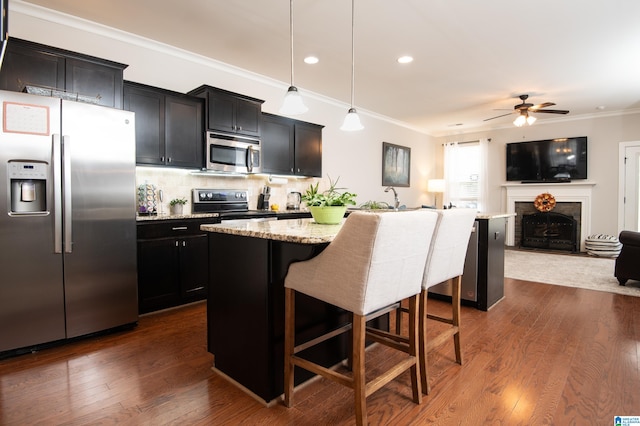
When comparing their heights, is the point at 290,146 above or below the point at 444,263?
above

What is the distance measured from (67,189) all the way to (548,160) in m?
8.28

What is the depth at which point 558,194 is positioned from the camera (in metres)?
7.24

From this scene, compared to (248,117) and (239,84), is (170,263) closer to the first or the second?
(248,117)

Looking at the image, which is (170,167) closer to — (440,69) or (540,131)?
(440,69)

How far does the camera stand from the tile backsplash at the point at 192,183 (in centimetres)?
372

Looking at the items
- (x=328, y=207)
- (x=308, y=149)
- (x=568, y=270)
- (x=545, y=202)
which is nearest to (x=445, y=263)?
(x=328, y=207)

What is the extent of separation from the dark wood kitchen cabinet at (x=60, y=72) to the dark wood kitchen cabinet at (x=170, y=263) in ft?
3.89

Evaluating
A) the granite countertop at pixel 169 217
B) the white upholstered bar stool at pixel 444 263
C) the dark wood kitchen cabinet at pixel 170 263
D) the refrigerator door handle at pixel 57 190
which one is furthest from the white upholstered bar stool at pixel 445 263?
the refrigerator door handle at pixel 57 190

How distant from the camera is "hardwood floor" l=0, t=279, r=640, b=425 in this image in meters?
1.73

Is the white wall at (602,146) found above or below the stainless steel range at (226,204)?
above

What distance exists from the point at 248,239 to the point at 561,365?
7.18 feet

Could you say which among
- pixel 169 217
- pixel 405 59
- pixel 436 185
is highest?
pixel 405 59

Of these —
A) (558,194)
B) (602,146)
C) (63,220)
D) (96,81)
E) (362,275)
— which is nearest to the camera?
(362,275)

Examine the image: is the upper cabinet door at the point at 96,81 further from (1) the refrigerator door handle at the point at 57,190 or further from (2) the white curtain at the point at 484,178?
(2) the white curtain at the point at 484,178
